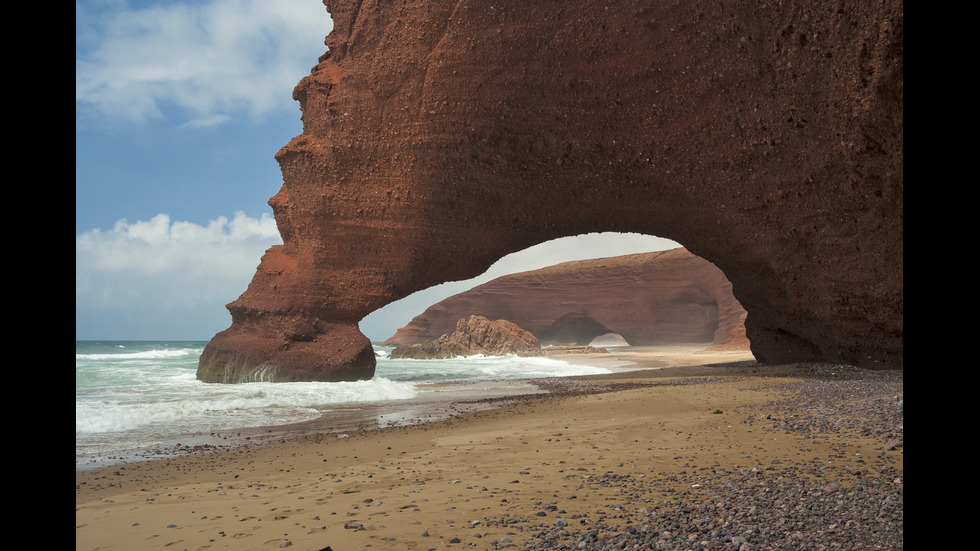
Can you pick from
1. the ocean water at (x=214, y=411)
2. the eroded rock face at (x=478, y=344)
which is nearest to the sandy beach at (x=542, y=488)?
the ocean water at (x=214, y=411)

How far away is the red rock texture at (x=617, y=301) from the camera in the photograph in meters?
36.3

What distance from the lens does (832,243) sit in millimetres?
9930

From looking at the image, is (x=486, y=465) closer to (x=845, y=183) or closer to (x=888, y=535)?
(x=888, y=535)

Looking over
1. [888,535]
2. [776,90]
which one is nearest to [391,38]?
[776,90]

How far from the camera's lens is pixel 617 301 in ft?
128

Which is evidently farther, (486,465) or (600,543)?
(486,465)

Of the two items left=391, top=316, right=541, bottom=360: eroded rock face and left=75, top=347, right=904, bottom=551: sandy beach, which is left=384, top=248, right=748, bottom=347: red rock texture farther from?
left=75, top=347, right=904, bottom=551: sandy beach

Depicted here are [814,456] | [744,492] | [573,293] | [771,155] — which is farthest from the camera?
[573,293]

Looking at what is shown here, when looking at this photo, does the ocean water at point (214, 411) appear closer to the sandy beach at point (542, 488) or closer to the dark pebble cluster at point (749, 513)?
the sandy beach at point (542, 488)

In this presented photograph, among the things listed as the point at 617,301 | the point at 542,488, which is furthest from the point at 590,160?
the point at 617,301

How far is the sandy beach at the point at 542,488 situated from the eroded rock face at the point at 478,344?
Result: 24090 millimetres

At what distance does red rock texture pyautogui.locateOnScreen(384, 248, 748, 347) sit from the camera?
119 feet

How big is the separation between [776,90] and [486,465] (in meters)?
8.15

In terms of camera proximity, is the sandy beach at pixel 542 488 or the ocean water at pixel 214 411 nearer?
the sandy beach at pixel 542 488
